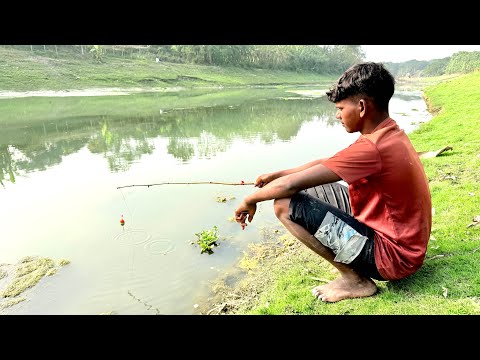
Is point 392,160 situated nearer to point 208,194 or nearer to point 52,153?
point 208,194

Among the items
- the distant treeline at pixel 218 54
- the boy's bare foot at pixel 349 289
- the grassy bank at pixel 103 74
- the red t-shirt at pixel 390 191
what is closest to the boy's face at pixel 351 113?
the red t-shirt at pixel 390 191

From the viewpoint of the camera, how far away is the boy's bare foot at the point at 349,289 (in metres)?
2.56

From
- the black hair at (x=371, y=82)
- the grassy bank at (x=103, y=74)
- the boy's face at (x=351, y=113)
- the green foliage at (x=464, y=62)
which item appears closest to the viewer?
the black hair at (x=371, y=82)

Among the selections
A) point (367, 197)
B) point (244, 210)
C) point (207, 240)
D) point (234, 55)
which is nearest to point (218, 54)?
point (234, 55)

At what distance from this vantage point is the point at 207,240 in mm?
4328

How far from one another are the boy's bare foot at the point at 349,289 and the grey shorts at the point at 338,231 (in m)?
0.09

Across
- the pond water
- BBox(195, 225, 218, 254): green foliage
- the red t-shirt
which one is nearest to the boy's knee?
the red t-shirt

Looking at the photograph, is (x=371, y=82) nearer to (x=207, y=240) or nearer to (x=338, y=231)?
(x=338, y=231)

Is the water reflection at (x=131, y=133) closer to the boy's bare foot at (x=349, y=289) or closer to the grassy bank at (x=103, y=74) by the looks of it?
the boy's bare foot at (x=349, y=289)

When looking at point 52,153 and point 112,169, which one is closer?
point 112,169

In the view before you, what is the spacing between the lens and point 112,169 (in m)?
7.55

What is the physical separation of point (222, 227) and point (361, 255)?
275 cm

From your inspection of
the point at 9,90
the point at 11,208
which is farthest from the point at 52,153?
the point at 9,90

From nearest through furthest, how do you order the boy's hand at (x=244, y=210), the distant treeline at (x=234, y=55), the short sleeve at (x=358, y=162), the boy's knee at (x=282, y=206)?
the short sleeve at (x=358, y=162) < the boy's knee at (x=282, y=206) < the boy's hand at (x=244, y=210) < the distant treeline at (x=234, y=55)
